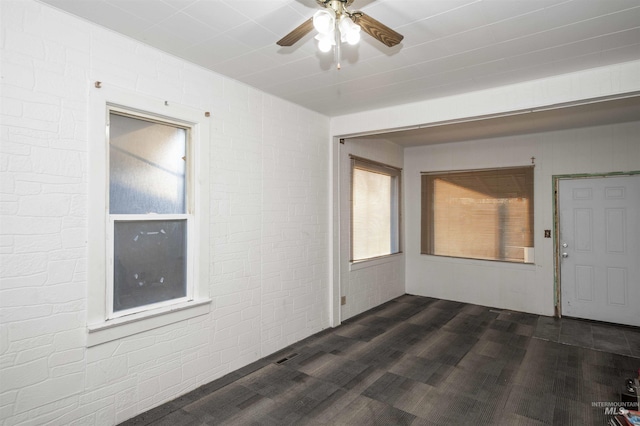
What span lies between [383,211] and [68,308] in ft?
14.5

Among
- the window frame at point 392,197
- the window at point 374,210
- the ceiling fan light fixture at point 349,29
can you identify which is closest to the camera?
the ceiling fan light fixture at point 349,29

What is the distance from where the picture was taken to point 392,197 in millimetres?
5961

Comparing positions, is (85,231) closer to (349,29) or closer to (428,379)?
(349,29)

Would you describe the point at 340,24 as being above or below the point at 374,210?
above

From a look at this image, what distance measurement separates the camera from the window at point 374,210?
4.98 m

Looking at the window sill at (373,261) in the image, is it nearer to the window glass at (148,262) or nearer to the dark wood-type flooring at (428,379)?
the dark wood-type flooring at (428,379)

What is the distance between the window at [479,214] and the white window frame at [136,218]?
4.19 metres

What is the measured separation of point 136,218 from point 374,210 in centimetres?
365

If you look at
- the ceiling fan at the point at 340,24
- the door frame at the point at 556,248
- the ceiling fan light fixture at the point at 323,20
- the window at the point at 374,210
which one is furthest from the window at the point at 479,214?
the ceiling fan light fixture at the point at 323,20

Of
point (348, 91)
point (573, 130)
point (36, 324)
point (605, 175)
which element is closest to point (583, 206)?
point (605, 175)

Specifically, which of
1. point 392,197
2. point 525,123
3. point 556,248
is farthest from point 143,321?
point 556,248

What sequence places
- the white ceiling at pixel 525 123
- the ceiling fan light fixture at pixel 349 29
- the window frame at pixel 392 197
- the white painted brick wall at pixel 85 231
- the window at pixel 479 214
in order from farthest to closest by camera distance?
the window at pixel 479 214
the window frame at pixel 392 197
the white ceiling at pixel 525 123
the white painted brick wall at pixel 85 231
the ceiling fan light fixture at pixel 349 29

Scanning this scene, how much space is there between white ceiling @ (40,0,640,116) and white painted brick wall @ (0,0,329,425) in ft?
0.75

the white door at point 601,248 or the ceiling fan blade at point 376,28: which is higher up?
the ceiling fan blade at point 376,28
